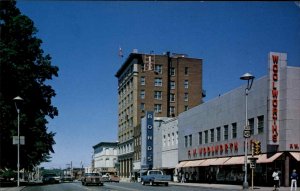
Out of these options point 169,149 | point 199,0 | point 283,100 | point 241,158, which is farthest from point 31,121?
point 199,0

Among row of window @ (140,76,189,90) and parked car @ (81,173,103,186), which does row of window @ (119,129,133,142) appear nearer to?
row of window @ (140,76,189,90)

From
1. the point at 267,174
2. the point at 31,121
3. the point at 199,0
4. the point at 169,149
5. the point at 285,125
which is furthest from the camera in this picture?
the point at 169,149

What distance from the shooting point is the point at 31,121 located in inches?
1858

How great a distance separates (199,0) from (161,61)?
94.1 m

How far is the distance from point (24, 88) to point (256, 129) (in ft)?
73.8

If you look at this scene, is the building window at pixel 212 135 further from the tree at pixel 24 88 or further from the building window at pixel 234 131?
the tree at pixel 24 88

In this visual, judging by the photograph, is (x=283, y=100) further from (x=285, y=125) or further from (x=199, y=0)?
(x=199, y=0)

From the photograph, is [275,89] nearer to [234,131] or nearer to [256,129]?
[256,129]

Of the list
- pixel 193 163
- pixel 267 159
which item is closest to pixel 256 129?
pixel 267 159

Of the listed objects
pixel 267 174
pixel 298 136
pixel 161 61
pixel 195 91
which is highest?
pixel 161 61

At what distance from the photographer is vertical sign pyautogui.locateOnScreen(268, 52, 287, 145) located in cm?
3875

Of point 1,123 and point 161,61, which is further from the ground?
point 161,61

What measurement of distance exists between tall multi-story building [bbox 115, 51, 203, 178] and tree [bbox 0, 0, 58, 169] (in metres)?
51.7

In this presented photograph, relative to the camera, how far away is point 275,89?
39156 mm
